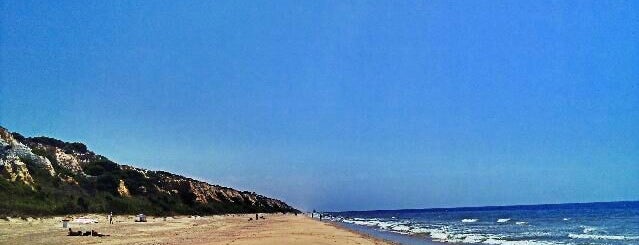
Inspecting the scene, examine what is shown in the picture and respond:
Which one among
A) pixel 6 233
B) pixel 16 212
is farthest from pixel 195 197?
pixel 6 233

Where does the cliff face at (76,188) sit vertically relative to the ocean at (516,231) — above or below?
above

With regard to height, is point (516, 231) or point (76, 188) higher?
point (76, 188)

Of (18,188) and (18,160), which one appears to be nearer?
(18,188)

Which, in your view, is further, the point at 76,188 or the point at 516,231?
the point at 76,188

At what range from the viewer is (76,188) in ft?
210

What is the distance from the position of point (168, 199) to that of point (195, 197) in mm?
14180

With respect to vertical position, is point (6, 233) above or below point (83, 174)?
below

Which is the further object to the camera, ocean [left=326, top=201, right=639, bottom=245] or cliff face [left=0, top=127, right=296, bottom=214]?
cliff face [left=0, top=127, right=296, bottom=214]

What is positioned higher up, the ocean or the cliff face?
the cliff face

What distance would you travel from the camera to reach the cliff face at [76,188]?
163 ft

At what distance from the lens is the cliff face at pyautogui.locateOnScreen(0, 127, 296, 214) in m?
49.8

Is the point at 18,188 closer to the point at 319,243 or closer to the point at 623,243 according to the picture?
the point at 319,243

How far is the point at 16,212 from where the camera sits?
42.5 meters

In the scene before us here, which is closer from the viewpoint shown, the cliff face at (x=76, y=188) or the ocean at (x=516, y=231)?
the ocean at (x=516, y=231)
